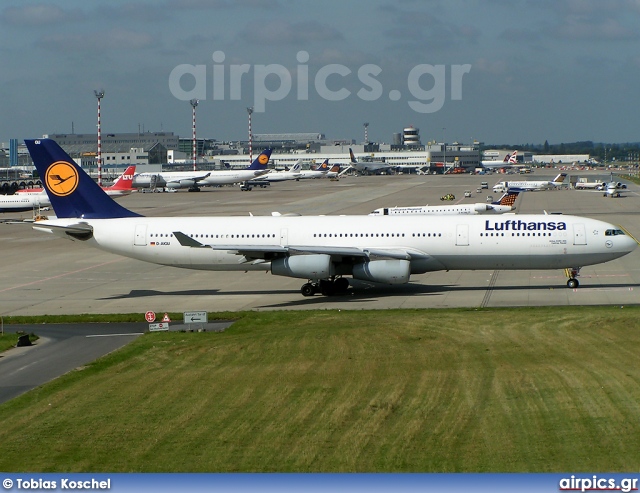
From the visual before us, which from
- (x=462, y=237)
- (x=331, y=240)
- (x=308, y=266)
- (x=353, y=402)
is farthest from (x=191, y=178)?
(x=353, y=402)

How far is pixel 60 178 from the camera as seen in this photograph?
50781mm

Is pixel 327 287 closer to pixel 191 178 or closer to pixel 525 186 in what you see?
pixel 525 186

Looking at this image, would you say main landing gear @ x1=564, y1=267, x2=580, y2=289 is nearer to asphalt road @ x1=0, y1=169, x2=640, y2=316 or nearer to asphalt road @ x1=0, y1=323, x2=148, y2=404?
asphalt road @ x1=0, y1=169, x2=640, y2=316

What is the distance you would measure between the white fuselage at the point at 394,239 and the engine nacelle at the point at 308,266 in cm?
61

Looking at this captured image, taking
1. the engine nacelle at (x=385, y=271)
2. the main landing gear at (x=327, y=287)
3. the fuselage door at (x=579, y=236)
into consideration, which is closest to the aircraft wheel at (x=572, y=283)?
the fuselage door at (x=579, y=236)

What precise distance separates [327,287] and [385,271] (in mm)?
3765

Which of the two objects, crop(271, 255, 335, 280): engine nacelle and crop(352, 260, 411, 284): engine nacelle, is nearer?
crop(352, 260, 411, 284): engine nacelle

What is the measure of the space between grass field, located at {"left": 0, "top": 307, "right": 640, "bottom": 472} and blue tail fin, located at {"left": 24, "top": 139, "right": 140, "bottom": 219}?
16.8 m

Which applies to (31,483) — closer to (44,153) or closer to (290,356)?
(290,356)

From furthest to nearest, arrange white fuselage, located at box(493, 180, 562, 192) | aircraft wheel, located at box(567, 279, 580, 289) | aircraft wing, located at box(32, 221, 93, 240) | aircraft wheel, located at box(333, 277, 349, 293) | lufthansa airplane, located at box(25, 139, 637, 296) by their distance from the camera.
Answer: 1. white fuselage, located at box(493, 180, 562, 192)
2. aircraft wing, located at box(32, 221, 93, 240)
3. aircraft wheel, located at box(333, 277, 349, 293)
4. aircraft wheel, located at box(567, 279, 580, 289)
5. lufthansa airplane, located at box(25, 139, 637, 296)

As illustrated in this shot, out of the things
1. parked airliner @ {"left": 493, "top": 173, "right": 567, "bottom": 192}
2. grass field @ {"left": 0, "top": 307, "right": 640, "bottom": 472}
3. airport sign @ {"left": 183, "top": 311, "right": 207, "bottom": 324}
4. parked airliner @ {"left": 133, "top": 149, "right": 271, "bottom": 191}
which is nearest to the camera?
grass field @ {"left": 0, "top": 307, "right": 640, "bottom": 472}

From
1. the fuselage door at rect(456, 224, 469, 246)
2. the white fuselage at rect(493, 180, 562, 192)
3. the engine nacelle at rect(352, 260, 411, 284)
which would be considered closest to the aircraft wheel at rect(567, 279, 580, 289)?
the fuselage door at rect(456, 224, 469, 246)

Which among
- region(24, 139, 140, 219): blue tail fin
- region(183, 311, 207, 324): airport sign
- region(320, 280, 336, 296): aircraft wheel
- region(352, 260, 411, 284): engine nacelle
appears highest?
region(24, 139, 140, 219): blue tail fin

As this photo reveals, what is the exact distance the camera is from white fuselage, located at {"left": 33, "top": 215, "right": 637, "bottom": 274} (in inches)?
1829
